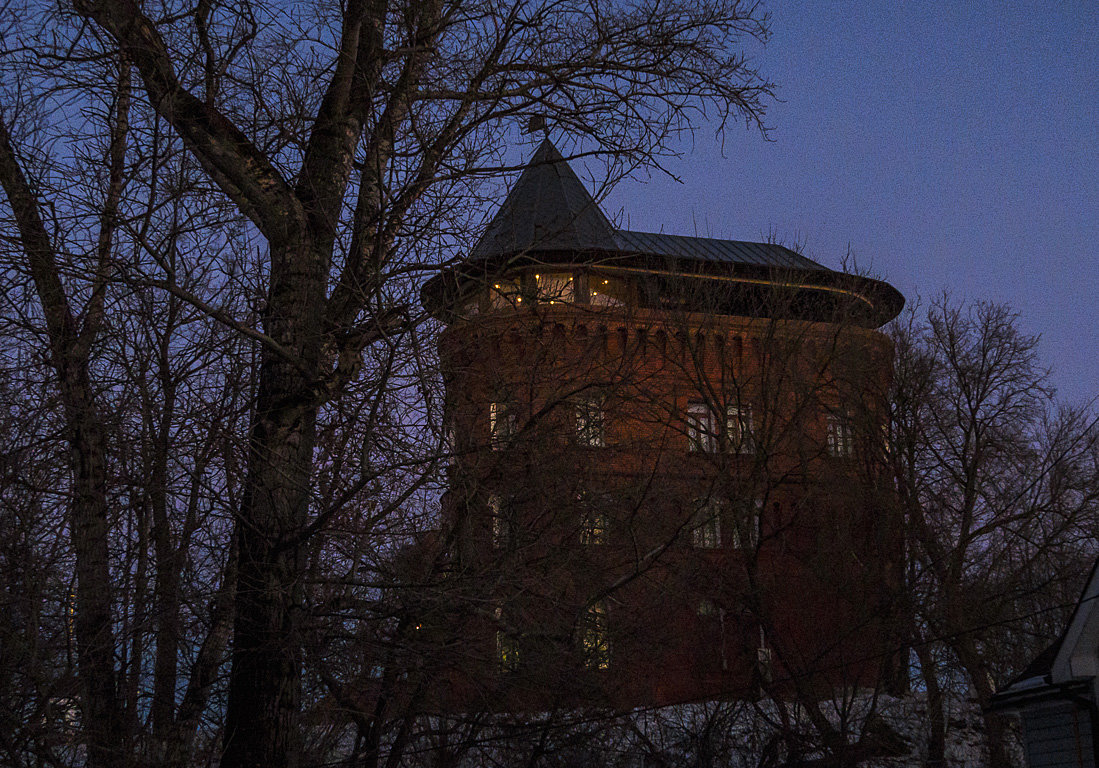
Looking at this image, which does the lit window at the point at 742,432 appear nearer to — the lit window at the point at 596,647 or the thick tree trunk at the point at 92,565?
the lit window at the point at 596,647

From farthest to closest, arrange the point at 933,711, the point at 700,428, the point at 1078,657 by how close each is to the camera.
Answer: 1. the point at 700,428
2. the point at 933,711
3. the point at 1078,657

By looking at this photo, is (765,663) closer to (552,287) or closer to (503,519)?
(503,519)

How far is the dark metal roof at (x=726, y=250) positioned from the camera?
37969 mm

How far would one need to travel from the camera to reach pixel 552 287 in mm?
8977

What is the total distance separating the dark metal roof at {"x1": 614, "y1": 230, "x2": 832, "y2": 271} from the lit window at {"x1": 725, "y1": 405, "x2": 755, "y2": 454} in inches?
271

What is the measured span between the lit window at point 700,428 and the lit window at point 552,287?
1914 centimetres

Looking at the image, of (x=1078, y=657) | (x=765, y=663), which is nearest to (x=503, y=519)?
(x=1078, y=657)

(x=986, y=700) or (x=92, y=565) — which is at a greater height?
(x=986, y=700)

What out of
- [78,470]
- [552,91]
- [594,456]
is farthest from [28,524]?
[594,456]

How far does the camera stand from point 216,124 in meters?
7.70

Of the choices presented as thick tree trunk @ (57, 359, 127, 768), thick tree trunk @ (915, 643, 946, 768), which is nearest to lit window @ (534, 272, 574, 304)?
thick tree trunk @ (57, 359, 127, 768)

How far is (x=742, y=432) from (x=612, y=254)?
1770 centimetres

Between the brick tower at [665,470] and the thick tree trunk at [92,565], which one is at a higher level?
the brick tower at [665,470]


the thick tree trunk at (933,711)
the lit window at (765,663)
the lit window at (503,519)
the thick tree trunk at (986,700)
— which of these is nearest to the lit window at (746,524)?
the lit window at (765,663)
